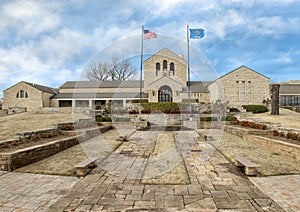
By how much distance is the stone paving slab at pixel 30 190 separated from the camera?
349 cm

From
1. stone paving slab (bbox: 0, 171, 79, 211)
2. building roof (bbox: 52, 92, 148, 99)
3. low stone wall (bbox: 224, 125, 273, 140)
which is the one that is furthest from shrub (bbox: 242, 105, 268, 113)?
stone paving slab (bbox: 0, 171, 79, 211)

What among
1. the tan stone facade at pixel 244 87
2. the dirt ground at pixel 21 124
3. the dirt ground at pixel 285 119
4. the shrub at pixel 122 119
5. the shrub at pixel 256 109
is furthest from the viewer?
the tan stone facade at pixel 244 87

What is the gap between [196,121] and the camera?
16.0m

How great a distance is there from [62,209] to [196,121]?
540 inches

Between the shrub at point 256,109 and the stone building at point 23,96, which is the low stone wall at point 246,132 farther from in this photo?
the stone building at point 23,96


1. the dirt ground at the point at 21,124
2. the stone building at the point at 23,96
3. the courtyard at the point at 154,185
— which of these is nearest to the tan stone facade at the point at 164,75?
the dirt ground at the point at 21,124

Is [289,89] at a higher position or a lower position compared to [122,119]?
higher

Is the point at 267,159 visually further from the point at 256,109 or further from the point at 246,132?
the point at 256,109

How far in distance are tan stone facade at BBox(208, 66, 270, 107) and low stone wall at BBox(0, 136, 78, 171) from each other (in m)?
25.9

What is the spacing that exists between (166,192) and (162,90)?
1055 inches

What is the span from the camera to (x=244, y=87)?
97.6 feet

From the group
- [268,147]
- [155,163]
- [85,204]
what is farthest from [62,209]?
[268,147]

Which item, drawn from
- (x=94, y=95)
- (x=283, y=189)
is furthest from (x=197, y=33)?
(x=94, y=95)

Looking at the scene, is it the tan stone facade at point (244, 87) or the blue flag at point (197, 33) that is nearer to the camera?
the blue flag at point (197, 33)
